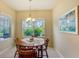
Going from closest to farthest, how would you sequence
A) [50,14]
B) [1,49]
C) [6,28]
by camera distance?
[1,49] → [6,28] → [50,14]

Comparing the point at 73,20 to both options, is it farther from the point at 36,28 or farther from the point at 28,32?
the point at 28,32

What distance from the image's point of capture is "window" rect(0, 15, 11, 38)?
5.43m

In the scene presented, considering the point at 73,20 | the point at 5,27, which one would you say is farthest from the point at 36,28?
the point at 73,20

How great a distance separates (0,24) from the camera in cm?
530

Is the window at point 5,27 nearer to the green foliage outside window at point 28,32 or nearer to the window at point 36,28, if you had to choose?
the green foliage outside window at point 28,32

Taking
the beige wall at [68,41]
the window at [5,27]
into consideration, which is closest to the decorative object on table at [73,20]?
the beige wall at [68,41]

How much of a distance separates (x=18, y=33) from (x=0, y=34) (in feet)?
7.12

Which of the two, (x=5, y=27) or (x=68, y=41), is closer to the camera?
(x=68, y=41)

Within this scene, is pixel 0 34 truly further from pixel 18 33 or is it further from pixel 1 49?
pixel 18 33

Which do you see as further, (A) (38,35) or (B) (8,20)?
(A) (38,35)

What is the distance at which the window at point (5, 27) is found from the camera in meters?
5.43

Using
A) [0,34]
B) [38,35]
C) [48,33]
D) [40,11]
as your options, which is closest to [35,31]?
[38,35]

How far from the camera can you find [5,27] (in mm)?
5988

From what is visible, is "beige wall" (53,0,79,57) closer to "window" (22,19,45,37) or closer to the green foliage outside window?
"window" (22,19,45,37)
